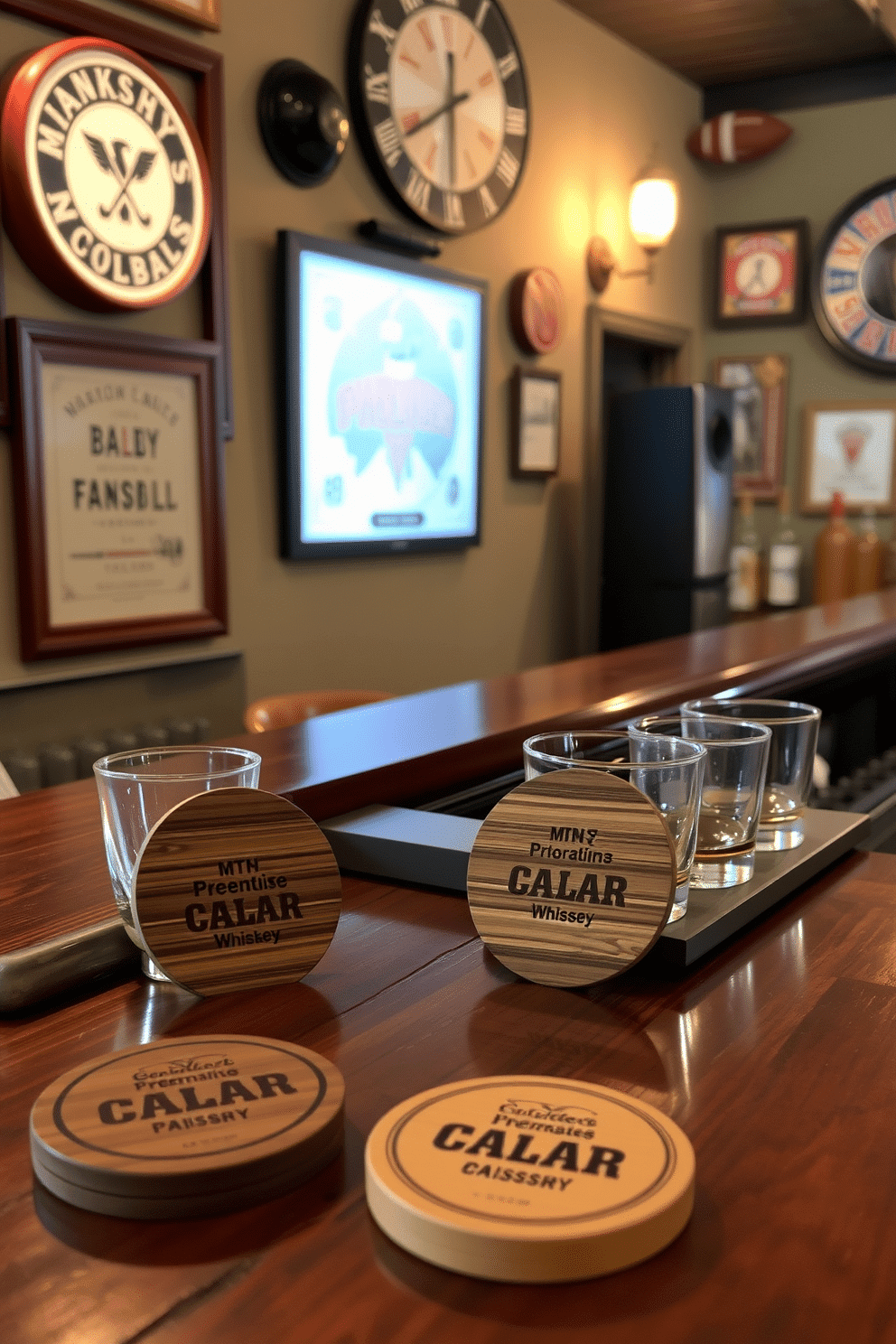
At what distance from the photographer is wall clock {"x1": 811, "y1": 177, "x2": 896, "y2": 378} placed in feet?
18.7

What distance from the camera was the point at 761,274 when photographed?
6.04 meters

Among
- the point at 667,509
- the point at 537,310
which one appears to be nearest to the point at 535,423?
the point at 537,310

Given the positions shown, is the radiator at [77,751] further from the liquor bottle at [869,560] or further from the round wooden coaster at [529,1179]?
the liquor bottle at [869,560]

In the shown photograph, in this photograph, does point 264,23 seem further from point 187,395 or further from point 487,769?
point 487,769

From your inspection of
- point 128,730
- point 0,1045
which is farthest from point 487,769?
point 128,730

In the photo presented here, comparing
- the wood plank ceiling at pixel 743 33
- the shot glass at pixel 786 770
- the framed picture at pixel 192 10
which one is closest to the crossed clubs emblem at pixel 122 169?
the framed picture at pixel 192 10

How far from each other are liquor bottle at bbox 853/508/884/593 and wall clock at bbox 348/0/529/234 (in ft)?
8.02

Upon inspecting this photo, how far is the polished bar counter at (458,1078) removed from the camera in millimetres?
439

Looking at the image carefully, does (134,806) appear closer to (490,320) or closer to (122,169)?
(122,169)

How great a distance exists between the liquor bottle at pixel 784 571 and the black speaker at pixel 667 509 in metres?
0.97

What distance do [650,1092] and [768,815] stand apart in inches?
18.7

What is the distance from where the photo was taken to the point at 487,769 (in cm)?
132

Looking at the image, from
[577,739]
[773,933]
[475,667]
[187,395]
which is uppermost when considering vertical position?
[187,395]

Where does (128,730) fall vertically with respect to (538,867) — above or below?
below
